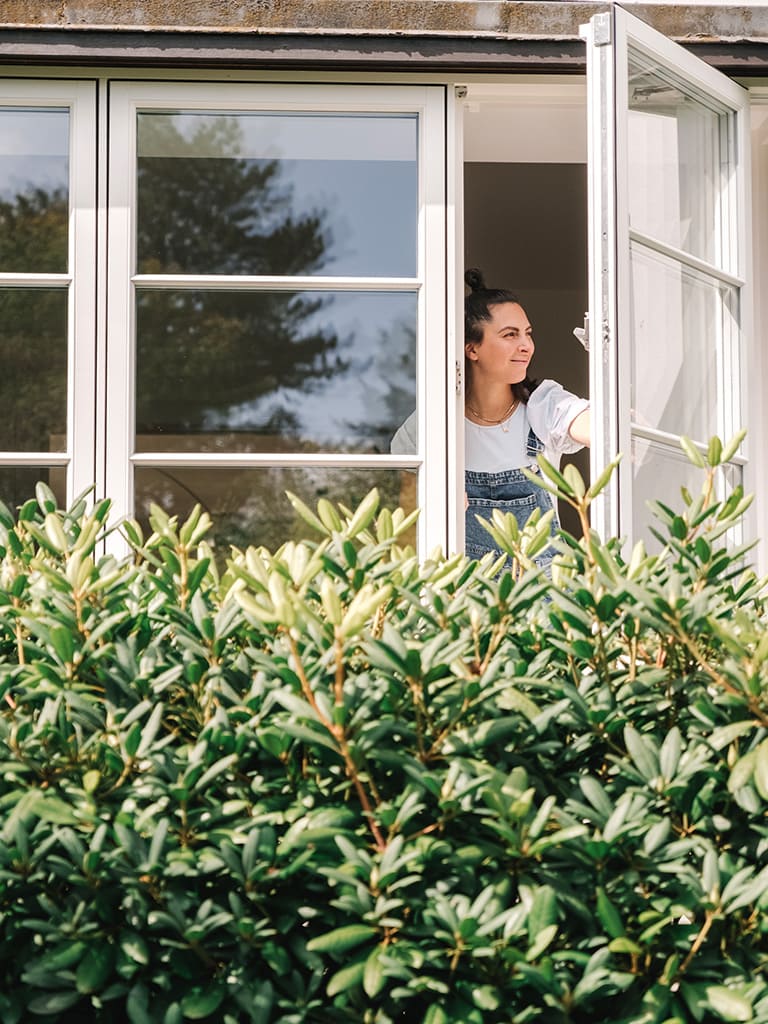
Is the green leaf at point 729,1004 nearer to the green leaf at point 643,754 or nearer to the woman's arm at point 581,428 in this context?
the green leaf at point 643,754

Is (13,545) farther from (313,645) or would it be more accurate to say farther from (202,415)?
(202,415)

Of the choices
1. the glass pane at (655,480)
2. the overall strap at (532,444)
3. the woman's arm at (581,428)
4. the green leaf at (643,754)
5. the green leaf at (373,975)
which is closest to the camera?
the green leaf at (373,975)

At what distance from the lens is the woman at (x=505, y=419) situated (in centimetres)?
438

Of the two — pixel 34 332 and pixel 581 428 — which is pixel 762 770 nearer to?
pixel 34 332

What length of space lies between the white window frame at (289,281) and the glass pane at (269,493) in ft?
0.11

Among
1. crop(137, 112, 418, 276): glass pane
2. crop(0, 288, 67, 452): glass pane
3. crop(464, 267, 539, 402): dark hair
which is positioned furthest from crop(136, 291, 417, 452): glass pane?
crop(464, 267, 539, 402): dark hair

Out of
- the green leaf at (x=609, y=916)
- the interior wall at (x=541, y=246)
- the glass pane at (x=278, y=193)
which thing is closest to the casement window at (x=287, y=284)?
the glass pane at (x=278, y=193)

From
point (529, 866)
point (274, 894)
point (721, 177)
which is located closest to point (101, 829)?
point (274, 894)

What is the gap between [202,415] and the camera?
3756 mm

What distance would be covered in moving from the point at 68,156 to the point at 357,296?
916 millimetres

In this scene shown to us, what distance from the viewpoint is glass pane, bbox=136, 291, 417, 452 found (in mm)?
3727

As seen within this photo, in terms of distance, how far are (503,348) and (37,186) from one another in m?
1.70

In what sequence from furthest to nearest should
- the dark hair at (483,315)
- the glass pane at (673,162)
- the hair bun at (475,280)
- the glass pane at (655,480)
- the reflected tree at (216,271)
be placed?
the hair bun at (475,280), the dark hair at (483,315), the reflected tree at (216,271), the glass pane at (673,162), the glass pane at (655,480)

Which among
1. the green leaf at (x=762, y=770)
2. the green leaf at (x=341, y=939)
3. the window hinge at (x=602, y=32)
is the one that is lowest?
the green leaf at (x=341, y=939)
